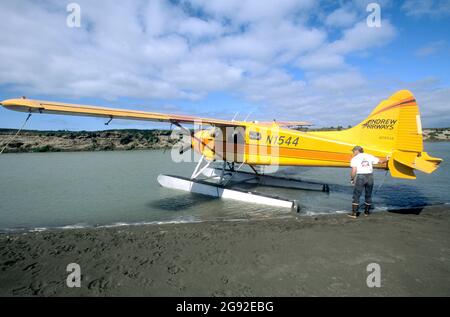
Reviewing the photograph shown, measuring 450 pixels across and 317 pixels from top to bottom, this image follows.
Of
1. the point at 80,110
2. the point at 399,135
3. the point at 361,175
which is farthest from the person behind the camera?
the point at 399,135

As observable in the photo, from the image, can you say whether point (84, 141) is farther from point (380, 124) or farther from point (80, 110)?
point (380, 124)

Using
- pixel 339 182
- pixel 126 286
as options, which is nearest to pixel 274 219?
pixel 126 286

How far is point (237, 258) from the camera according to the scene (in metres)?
3.92

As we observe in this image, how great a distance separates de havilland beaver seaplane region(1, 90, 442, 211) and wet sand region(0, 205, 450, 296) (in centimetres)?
192

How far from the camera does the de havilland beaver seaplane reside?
654 centimetres

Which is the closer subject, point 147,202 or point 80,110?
point 80,110

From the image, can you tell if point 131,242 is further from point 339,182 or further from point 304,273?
point 339,182

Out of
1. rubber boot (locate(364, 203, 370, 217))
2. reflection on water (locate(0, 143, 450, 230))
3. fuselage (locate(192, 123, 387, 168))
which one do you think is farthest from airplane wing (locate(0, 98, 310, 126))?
rubber boot (locate(364, 203, 370, 217))

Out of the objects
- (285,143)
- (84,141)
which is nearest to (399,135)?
(285,143)

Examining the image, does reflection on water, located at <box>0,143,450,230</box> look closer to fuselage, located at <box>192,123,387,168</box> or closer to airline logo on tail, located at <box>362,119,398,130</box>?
fuselage, located at <box>192,123,387,168</box>

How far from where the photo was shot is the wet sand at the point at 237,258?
3131mm

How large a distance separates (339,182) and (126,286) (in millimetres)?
10436

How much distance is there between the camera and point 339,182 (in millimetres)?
11555

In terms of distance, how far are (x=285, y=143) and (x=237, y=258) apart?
6.09 metres
